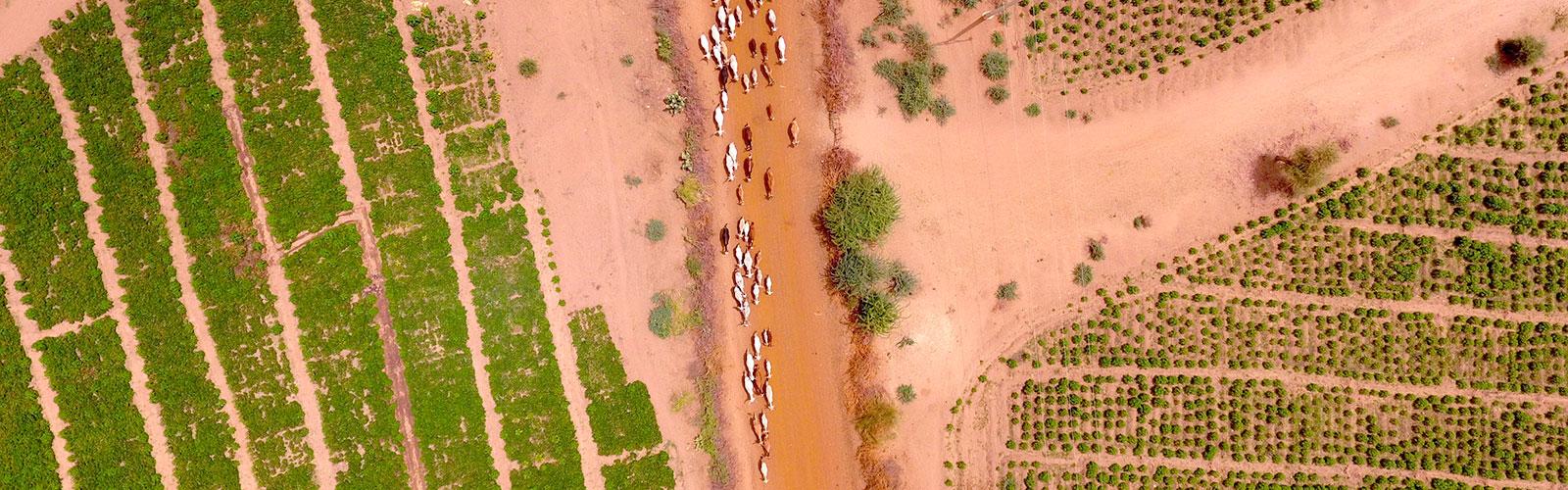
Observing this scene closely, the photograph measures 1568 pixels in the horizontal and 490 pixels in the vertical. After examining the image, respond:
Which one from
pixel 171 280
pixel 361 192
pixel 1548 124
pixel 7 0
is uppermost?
pixel 7 0

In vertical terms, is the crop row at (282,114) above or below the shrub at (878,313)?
above

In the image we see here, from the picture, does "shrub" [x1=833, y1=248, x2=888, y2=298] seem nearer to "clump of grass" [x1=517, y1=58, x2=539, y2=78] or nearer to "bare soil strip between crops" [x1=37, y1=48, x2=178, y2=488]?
"clump of grass" [x1=517, y1=58, x2=539, y2=78]

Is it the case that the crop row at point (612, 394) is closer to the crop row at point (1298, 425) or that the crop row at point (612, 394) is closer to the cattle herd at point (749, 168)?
the cattle herd at point (749, 168)

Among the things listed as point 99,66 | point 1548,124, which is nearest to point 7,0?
point 99,66

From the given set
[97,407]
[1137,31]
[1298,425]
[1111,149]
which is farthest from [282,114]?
[1298,425]

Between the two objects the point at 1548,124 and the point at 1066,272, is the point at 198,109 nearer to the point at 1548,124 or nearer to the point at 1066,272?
the point at 1066,272

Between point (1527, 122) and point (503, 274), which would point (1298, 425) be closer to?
point (1527, 122)

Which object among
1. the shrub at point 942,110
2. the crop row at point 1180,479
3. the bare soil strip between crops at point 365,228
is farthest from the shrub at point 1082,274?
the bare soil strip between crops at point 365,228
